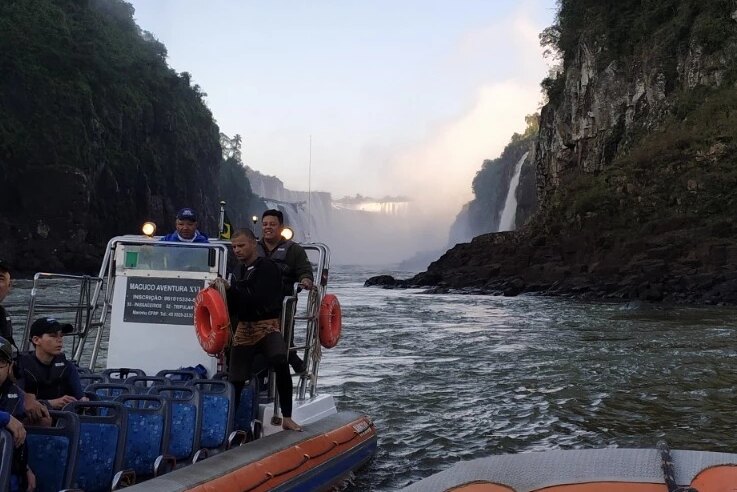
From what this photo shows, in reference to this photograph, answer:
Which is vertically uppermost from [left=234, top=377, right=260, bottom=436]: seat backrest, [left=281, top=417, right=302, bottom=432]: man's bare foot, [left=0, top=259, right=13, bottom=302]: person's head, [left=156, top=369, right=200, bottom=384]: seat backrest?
[left=0, top=259, right=13, bottom=302]: person's head

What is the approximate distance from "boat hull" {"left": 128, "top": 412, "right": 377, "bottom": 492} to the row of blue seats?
27cm

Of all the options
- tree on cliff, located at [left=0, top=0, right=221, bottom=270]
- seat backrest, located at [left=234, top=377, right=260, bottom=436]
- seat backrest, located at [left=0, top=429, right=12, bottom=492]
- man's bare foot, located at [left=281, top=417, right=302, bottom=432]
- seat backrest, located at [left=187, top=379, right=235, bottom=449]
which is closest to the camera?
seat backrest, located at [left=0, top=429, right=12, bottom=492]

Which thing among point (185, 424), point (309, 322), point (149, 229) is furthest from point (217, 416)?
point (149, 229)

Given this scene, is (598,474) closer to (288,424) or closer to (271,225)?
(288,424)

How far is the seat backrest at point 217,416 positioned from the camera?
19.3 feet

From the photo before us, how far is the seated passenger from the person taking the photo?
3912 millimetres

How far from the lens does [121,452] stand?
4777mm

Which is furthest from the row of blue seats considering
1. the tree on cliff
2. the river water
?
the tree on cliff

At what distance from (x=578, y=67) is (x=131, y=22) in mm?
68789

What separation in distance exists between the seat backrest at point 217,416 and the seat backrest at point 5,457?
2050mm

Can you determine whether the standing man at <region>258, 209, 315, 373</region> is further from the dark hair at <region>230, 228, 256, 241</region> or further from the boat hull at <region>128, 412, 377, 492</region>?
the boat hull at <region>128, 412, 377, 492</region>

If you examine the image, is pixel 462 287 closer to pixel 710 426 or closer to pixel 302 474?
pixel 710 426

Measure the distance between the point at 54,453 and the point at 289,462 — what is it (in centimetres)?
198

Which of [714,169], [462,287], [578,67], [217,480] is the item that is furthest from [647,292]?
[217,480]
